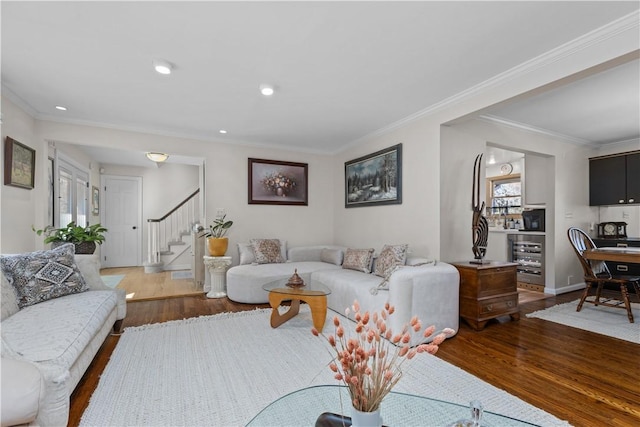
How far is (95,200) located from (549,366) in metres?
8.27

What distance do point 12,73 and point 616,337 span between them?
614 centimetres

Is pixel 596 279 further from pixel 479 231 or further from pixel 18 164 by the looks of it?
pixel 18 164

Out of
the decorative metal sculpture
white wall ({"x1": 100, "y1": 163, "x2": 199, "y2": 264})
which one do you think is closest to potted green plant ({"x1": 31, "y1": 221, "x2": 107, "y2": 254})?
white wall ({"x1": 100, "y1": 163, "x2": 199, "y2": 264})

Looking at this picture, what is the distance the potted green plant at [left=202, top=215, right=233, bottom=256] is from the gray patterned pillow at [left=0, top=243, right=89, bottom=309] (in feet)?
6.20

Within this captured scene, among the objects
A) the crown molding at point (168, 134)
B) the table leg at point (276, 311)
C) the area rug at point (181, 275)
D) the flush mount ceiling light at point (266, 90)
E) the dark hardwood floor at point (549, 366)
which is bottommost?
the area rug at point (181, 275)

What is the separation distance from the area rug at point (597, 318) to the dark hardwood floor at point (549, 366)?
188 mm

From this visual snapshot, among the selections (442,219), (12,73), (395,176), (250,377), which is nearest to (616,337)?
(442,219)

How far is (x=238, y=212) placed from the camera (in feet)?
16.5

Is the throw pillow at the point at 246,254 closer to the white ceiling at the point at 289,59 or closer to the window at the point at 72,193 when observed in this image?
the white ceiling at the point at 289,59

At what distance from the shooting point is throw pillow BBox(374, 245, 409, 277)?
3.54 m

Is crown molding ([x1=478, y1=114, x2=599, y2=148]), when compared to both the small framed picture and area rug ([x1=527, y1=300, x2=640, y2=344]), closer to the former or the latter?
area rug ([x1=527, y1=300, x2=640, y2=344])

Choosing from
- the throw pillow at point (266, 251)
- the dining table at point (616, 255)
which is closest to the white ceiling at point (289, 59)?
the dining table at point (616, 255)

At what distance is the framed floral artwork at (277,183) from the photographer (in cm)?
517

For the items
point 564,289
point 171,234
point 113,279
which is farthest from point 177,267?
point 564,289
